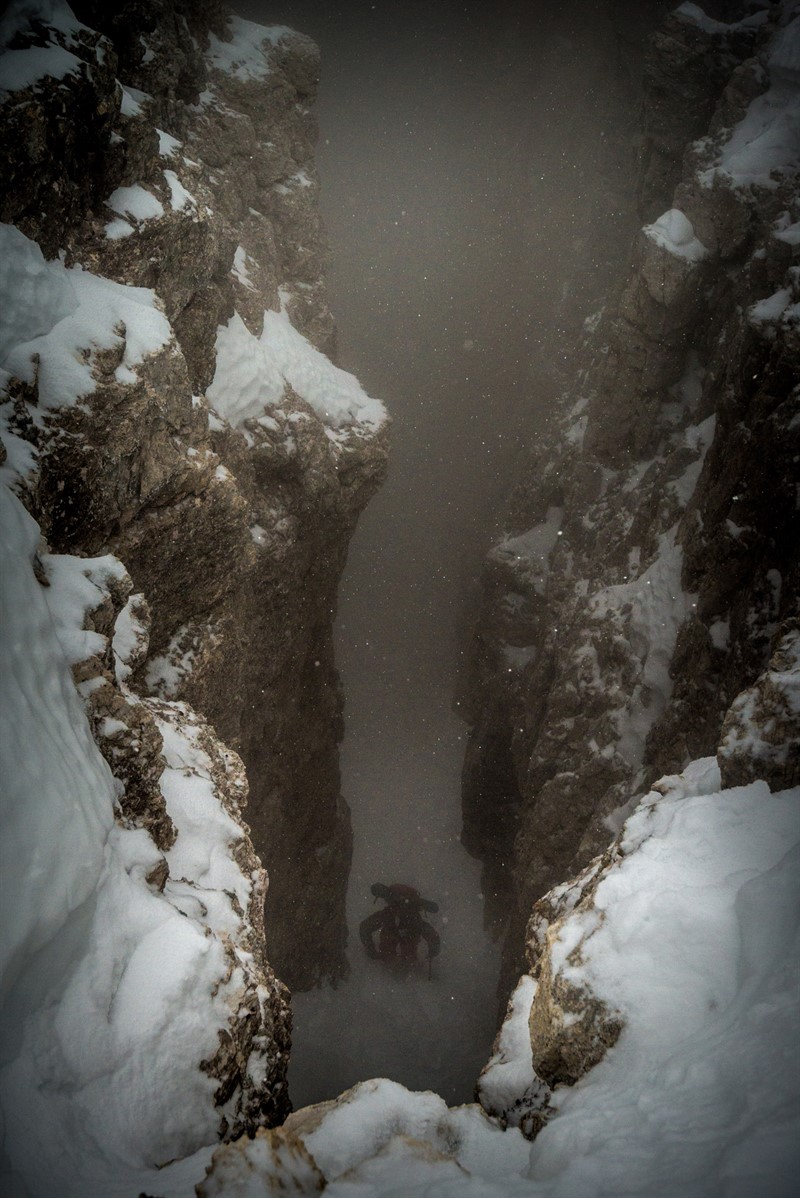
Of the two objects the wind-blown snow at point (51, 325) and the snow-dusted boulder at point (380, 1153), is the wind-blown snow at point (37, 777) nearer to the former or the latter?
the snow-dusted boulder at point (380, 1153)

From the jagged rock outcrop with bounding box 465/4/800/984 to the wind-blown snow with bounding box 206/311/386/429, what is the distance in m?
8.35

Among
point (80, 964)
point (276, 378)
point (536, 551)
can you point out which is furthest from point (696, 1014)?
point (536, 551)

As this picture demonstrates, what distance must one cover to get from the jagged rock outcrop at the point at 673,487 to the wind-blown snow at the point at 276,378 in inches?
329

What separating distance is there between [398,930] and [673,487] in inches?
669

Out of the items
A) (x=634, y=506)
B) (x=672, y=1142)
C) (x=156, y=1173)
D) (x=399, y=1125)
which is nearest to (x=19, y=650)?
(x=156, y=1173)

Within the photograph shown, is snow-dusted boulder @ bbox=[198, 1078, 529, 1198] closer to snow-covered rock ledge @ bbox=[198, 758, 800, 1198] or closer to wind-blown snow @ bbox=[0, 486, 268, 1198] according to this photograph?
snow-covered rock ledge @ bbox=[198, 758, 800, 1198]

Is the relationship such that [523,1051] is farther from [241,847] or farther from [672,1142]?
[241,847]

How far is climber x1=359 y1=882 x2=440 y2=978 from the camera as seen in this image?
21.2 meters

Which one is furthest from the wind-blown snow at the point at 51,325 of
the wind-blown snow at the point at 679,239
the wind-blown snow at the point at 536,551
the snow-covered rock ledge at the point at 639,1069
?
the wind-blown snow at the point at 536,551

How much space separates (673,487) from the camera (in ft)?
56.6

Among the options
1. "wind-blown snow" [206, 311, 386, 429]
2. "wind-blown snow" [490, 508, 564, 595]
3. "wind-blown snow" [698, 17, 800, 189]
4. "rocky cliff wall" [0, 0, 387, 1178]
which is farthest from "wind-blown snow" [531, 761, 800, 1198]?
"wind-blown snow" [490, 508, 564, 595]

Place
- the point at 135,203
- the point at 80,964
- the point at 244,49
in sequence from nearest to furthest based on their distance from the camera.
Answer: the point at 80,964
the point at 135,203
the point at 244,49

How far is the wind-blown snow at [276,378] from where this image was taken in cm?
1344

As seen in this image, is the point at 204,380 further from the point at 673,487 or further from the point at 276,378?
the point at 673,487
